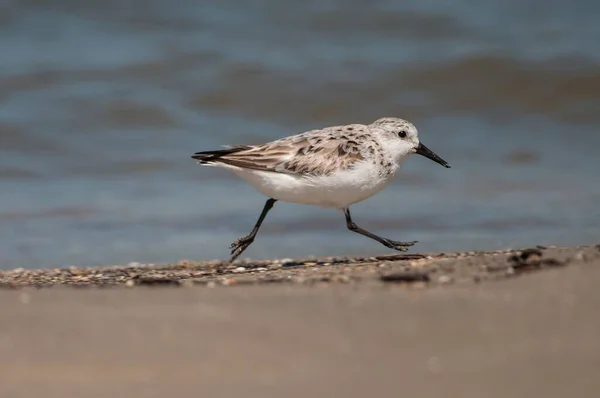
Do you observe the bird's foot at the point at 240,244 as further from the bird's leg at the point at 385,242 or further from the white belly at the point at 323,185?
the bird's leg at the point at 385,242

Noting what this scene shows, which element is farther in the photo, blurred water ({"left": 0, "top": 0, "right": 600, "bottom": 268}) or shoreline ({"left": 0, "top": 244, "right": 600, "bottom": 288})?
blurred water ({"left": 0, "top": 0, "right": 600, "bottom": 268})

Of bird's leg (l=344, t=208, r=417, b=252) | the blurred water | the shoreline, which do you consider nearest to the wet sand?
the shoreline

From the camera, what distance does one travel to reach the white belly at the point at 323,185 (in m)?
7.14

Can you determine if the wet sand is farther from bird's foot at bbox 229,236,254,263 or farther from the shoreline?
bird's foot at bbox 229,236,254,263

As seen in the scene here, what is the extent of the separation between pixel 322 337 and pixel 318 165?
277 centimetres

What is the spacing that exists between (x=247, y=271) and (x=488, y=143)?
4.83 meters

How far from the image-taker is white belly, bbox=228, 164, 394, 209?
7137 millimetres

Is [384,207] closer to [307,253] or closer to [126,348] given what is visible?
[307,253]

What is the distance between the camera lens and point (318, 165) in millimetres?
7156

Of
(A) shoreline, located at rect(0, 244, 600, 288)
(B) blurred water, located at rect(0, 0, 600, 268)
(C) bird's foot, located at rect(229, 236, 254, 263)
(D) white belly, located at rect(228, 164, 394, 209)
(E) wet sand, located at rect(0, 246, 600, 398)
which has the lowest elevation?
(E) wet sand, located at rect(0, 246, 600, 398)

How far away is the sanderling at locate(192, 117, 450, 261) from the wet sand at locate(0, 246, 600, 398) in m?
1.57

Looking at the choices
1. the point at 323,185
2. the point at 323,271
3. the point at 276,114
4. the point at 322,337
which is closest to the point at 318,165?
the point at 323,185

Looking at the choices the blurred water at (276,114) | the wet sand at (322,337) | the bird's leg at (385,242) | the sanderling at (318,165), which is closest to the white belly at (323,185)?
the sanderling at (318,165)

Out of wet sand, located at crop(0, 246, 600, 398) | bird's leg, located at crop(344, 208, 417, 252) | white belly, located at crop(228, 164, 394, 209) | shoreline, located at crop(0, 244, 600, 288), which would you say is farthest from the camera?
bird's leg, located at crop(344, 208, 417, 252)
